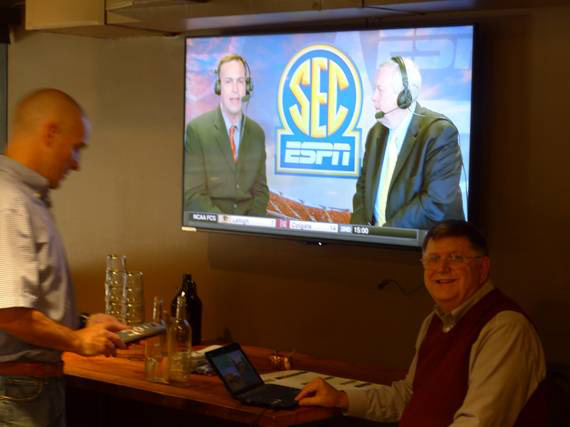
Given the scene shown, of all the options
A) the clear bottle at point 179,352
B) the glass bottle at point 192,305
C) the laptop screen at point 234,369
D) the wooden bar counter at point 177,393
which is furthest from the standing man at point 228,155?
the laptop screen at point 234,369

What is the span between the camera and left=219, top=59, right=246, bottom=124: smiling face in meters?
4.11

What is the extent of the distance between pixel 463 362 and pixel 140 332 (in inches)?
40.1

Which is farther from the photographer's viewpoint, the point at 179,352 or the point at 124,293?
the point at 124,293

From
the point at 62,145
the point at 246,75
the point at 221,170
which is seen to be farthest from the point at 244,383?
the point at 246,75

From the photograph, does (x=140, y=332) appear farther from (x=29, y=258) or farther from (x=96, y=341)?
(x=29, y=258)

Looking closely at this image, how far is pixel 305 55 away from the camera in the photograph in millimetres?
3895

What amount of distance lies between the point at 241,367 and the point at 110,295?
1.04m

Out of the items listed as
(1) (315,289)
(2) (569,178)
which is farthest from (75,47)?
(2) (569,178)

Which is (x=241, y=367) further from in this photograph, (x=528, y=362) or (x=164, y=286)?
(x=164, y=286)

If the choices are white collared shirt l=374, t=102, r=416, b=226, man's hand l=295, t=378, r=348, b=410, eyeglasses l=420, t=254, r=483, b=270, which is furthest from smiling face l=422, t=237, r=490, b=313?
white collared shirt l=374, t=102, r=416, b=226

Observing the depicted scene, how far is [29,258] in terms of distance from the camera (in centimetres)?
259

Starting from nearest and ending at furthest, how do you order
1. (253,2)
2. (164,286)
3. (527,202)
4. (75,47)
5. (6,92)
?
(527,202)
(253,2)
(164,286)
(75,47)
(6,92)

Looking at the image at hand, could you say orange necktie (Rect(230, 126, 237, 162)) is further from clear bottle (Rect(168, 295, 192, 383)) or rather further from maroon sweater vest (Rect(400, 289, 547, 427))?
maroon sweater vest (Rect(400, 289, 547, 427))

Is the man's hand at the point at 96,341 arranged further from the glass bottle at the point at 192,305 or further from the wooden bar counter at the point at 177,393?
the glass bottle at the point at 192,305
